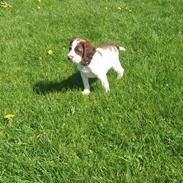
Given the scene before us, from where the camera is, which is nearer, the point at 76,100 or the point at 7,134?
the point at 7,134

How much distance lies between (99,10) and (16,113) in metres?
5.68

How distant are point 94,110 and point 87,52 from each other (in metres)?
0.76

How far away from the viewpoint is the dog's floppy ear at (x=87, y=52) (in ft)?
18.0

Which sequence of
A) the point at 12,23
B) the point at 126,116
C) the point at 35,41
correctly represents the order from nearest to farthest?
the point at 126,116, the point at 35,41, the point at 12,23

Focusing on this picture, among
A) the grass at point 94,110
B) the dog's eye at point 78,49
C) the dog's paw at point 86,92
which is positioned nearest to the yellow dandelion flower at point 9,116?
the grass at point 94,110

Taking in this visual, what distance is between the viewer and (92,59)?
574 centimetres

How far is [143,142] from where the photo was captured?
466cm

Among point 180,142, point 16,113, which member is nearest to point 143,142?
point 180,142

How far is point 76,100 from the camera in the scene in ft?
19.3

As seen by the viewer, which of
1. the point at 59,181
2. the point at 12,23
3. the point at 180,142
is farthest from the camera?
the point at 12,23

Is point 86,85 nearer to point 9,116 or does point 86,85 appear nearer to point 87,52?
point 87,52

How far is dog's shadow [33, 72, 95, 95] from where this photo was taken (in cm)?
640

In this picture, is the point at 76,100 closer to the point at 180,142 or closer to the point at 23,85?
the point at 23,85

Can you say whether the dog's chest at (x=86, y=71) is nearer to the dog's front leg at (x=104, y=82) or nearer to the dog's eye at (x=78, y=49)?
the dog's front leg at (x=104, y=82)
